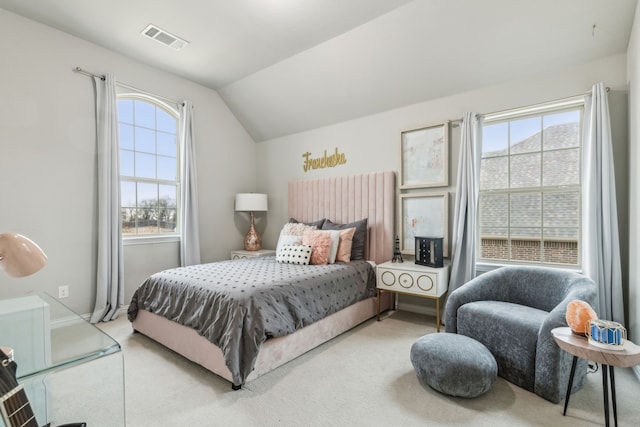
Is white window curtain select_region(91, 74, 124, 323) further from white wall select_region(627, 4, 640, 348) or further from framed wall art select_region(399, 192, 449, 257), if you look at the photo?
white wall select_region(627, 4, 640, 348)

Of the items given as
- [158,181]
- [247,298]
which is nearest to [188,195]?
[158,181]

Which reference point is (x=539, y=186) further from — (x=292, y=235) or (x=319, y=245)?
(x=292, y=235)

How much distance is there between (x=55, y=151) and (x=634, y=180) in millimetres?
5011

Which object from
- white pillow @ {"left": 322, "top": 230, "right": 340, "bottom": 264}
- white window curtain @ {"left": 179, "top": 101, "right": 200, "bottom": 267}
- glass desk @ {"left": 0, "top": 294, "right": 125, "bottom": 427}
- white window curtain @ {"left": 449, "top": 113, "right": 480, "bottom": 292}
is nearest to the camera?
glass desk @ {"left": 0, "top": 294, "right": 125, "bottom": 427}

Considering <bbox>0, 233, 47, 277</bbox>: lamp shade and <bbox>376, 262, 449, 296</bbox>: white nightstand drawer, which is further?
<bbox>376, 262, 449, 296</bbox>: white nightstand drawer

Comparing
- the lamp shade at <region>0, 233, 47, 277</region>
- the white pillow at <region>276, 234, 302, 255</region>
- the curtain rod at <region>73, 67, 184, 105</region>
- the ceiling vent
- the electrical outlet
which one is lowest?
the electrical outlet

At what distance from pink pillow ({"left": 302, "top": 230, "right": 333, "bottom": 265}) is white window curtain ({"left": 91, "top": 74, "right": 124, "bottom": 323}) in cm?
209

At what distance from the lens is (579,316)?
1665 mm

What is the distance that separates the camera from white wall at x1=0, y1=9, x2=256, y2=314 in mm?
2867

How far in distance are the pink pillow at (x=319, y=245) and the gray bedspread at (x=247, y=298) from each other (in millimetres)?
171

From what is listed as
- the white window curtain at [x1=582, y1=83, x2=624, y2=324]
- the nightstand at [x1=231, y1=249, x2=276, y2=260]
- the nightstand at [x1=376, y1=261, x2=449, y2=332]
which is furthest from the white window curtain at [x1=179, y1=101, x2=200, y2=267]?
the white window curtain at [x1=582, y1=83, x2=624, y2=324]

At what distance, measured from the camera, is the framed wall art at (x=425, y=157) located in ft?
11.0

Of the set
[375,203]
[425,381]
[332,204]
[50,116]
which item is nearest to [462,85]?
[375,203]

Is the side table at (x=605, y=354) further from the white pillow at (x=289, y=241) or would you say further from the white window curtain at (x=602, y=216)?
→ the white pillow at (x=289, y=241)
